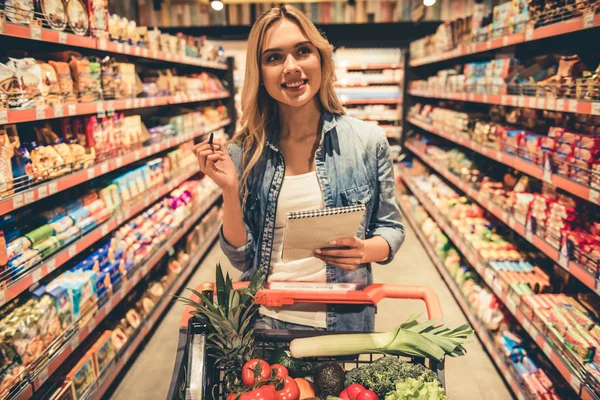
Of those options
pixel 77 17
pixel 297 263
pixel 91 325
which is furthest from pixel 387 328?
pixel 77 17

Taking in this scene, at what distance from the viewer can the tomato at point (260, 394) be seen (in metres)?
1.01

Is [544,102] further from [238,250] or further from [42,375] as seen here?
[42,375]

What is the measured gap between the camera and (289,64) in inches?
52.3

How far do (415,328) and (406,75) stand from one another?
633 centimetres

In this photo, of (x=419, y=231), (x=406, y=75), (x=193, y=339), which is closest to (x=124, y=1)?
(x=406, y=75)

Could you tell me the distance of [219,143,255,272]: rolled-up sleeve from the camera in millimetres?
1487

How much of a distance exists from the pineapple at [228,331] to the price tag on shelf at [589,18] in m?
1.90

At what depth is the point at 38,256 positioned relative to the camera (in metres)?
2.15

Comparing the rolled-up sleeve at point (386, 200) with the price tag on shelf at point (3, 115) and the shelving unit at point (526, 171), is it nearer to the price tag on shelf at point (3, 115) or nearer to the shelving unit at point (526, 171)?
the shelving unit at point (526, 171)

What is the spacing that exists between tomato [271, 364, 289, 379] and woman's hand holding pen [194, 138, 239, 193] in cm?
50

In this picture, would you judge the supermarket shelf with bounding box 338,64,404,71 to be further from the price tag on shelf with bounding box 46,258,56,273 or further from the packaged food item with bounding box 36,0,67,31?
the price tag on shelf with bounding box 46,258,56,273

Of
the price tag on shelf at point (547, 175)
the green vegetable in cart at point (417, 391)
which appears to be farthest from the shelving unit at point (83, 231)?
the price tag on shelf at point (547, 175)

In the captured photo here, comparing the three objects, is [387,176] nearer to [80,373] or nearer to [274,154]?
[274,154]

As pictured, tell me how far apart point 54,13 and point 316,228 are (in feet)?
6.48
